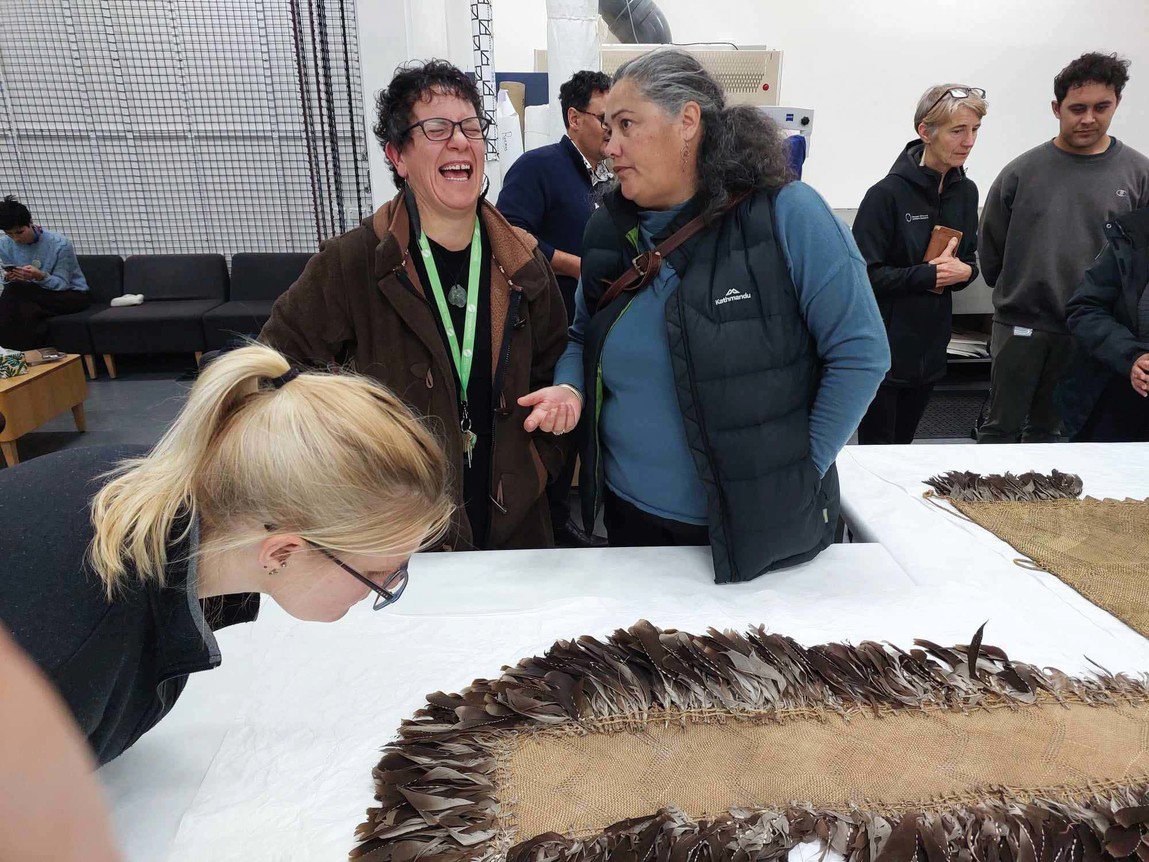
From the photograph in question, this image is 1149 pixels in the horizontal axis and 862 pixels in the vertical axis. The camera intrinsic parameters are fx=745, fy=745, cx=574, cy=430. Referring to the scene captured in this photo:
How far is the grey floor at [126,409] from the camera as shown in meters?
4.21

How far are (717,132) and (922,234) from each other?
1452mm

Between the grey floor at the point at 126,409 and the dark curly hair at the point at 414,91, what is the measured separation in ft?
6.55

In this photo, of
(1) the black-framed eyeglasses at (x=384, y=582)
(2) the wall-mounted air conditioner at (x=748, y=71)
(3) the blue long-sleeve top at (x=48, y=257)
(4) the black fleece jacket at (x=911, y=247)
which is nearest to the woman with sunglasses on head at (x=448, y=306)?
(1) the black-framed eyeglasses at (x=384, y=582)

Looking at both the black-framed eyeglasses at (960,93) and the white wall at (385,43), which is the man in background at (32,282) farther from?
the black-framed eyeglasses at (960,93)

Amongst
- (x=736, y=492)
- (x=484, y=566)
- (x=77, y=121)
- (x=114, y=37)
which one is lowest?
(x=484, y=566)

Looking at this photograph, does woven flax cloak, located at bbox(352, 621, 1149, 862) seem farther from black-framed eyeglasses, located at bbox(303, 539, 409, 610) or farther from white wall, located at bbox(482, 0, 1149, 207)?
white wall, located at bbox(482, 0, 1149, 207)

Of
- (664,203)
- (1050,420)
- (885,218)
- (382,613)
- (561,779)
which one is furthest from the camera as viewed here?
(1050,420)

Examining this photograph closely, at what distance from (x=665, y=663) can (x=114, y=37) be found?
6089mm

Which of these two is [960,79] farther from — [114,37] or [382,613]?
[114,37]

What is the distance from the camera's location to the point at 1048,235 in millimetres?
2871

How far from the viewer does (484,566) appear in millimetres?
1406

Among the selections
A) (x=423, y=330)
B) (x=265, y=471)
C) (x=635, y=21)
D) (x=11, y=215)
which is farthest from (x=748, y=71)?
(x=11, y=215)

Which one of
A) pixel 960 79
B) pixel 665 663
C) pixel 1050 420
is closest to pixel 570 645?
pixel 665 663

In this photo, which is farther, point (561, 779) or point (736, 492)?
point (736, 492)
